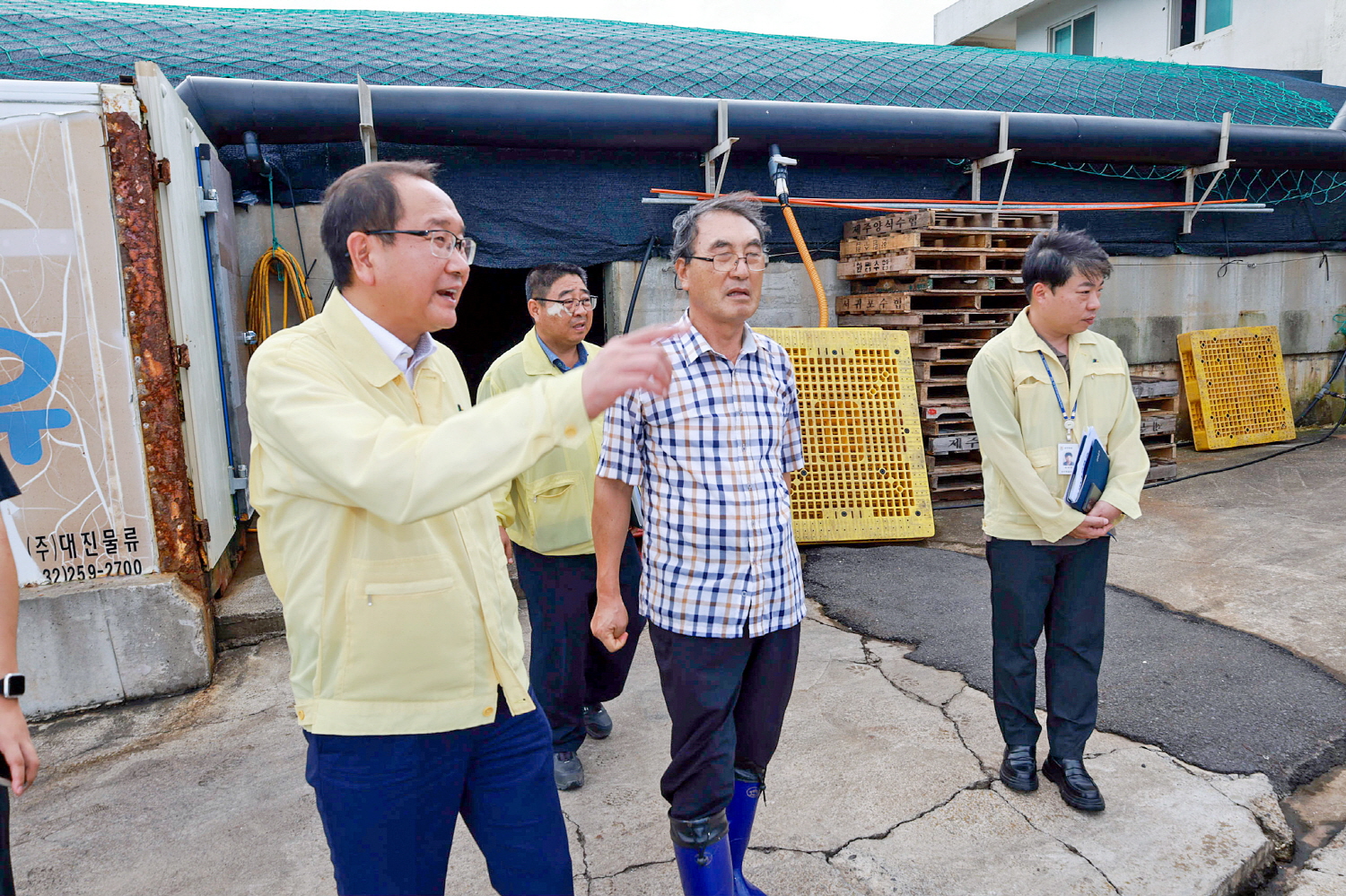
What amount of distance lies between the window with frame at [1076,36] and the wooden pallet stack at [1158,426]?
10.9 meters

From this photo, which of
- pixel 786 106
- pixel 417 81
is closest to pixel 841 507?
pixel 786 106

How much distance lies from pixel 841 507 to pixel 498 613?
15.0ft

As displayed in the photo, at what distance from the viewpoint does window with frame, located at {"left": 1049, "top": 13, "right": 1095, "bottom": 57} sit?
15.8 m

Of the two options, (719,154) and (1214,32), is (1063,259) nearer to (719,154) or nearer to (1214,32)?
(719,154)

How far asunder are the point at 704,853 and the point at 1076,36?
18.1 m

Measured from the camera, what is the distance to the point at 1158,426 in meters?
7.25

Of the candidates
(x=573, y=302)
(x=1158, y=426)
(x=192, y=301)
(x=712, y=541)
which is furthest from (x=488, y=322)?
(x=712, y=541)

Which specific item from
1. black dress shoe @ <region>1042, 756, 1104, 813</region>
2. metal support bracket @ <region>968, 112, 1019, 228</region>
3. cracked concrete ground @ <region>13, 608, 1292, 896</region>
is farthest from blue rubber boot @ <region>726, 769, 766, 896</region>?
metal support bracket @ <region>968, 112, 1019, 228</region>

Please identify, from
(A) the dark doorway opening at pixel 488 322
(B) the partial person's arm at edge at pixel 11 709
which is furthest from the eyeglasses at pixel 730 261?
(A) the dark doorway opening at pixel 488 322

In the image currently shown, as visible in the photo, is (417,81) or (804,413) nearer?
(804,413)

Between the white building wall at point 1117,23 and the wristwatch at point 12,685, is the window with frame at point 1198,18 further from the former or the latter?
the wristwatch at point 12,685

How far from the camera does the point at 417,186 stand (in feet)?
4.99

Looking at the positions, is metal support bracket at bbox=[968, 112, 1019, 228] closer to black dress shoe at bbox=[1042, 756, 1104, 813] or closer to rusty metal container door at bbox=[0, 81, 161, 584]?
black dress shoe at bbox=[1042, 756, 1104, 813]

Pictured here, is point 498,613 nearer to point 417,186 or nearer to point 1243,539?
point 417,186
